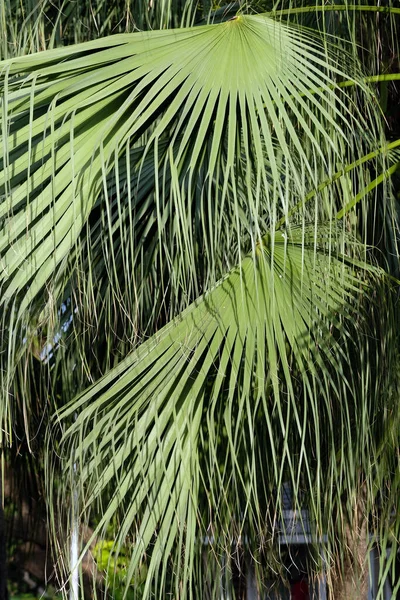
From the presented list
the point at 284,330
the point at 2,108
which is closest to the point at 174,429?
the point at 284,330

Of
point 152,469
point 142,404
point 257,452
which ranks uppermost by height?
point 142,404

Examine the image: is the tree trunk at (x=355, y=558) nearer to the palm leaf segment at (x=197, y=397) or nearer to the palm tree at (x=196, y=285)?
the palm tree at (x=196, y=285)

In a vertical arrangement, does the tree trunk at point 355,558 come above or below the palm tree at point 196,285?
below

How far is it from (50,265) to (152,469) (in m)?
0.55

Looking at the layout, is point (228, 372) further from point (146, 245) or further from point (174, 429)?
point (146, 245)

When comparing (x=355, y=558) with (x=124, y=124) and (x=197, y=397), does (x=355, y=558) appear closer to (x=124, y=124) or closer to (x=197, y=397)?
(x=197, y=397)

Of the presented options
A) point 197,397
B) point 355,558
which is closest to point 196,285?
point 197,397

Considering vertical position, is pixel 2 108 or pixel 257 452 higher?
pixel 2 108

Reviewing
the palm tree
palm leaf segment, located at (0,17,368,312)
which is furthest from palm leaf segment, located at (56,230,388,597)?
palm leaf segment, located at (0,17,368,312)

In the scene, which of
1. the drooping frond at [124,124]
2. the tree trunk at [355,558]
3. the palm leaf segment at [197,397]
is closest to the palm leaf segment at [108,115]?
the drooping frond at [124,124]

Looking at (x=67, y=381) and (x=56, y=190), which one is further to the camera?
(x=67, y=381)

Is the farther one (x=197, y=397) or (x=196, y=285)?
A: (x=197, y=397)

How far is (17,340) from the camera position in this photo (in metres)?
2.21

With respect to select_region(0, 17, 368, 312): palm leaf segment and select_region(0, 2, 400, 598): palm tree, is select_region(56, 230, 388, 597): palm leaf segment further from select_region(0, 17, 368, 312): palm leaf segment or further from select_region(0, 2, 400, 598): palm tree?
select_region(0, 17, 368, 312): palm leaf segment
